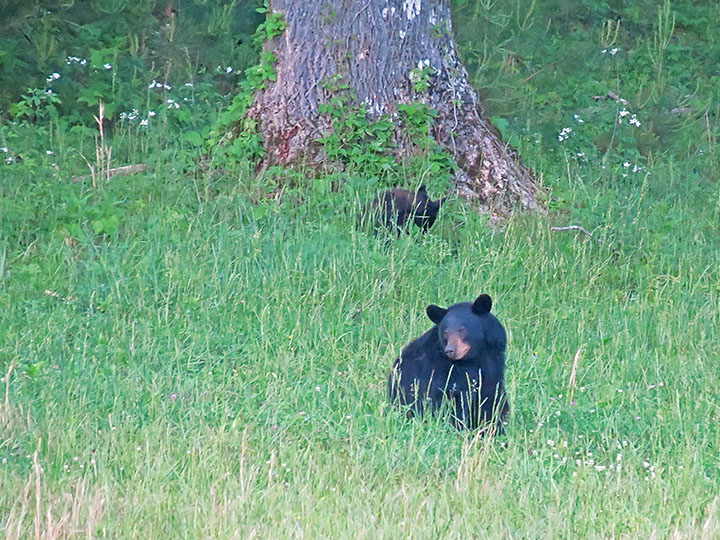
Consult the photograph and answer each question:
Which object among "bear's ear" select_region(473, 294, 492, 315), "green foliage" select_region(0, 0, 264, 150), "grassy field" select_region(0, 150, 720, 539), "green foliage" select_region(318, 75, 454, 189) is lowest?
"grassy field" select_region(0, 150, 720, 539)

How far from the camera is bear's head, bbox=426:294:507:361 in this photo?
4789mm

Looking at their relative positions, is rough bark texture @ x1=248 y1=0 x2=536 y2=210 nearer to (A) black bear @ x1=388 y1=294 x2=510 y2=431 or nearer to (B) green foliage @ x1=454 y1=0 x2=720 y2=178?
(B) green foliage @ x1=454 y1=0 x2=720 y2=178

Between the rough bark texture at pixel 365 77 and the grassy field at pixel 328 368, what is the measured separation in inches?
23.1

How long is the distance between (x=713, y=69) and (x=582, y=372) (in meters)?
8.47

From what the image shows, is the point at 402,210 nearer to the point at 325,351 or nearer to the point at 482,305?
the point at 325,351

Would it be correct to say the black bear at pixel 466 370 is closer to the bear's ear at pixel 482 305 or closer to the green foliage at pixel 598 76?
the bear's ear at pixel 482 305

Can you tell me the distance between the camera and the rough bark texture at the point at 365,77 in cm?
855

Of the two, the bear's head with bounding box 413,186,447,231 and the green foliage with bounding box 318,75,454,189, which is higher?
the green foliage with bounding box 318,75,454,189

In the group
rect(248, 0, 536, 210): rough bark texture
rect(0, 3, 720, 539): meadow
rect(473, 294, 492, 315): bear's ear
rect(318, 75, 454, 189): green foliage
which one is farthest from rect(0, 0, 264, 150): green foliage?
rect(473, 294, 492, 315): bear's ear

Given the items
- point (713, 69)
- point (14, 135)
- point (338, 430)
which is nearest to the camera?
point (338, 430)

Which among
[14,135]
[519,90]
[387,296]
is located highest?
[519,90]

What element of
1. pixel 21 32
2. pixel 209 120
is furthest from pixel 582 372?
pixel 21 32

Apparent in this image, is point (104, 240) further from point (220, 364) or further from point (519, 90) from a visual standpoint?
point (519, 90)

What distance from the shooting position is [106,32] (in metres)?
11.3
